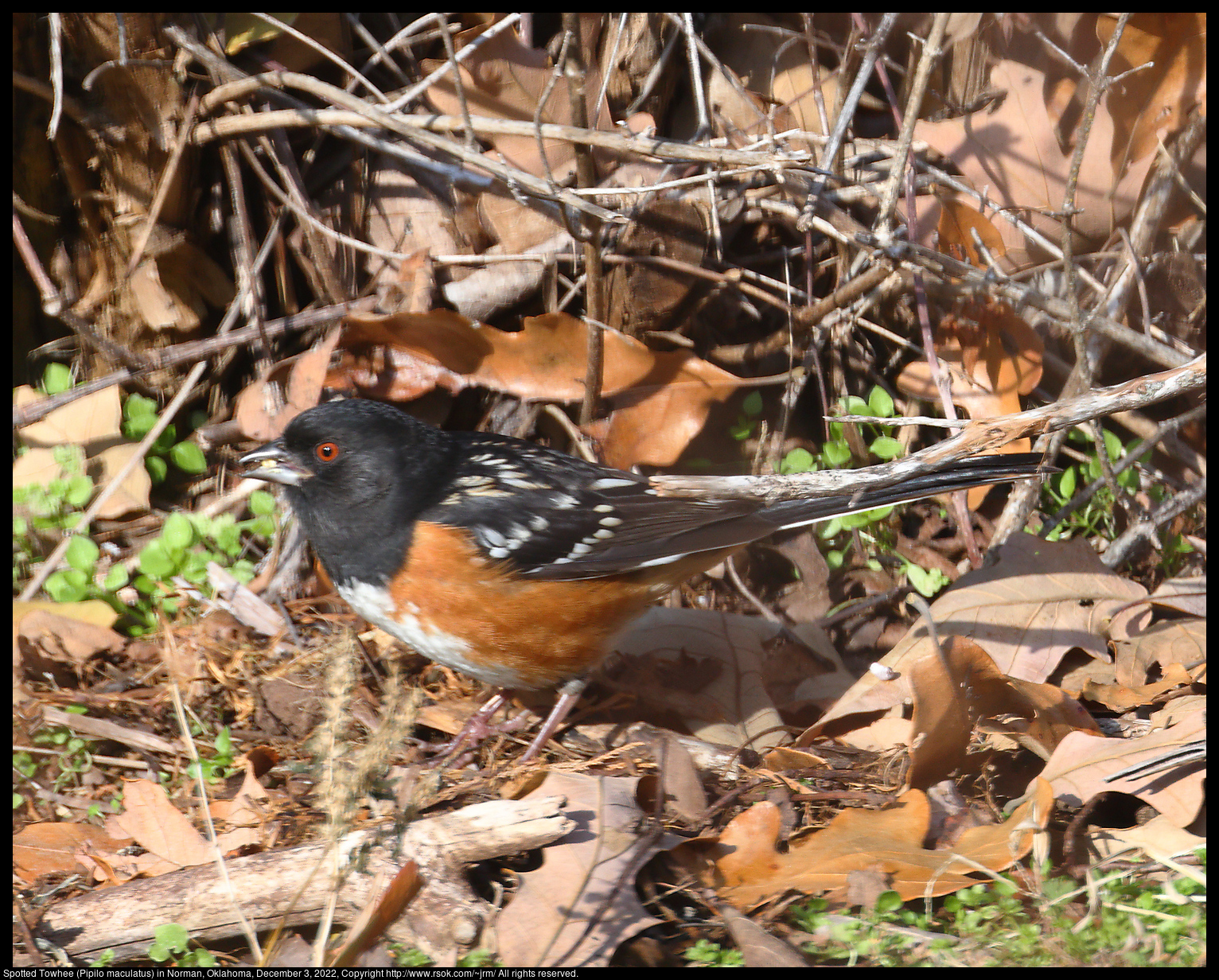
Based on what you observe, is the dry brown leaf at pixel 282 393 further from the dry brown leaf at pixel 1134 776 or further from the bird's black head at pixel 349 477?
the dry brown leaf at pixel 1134 776

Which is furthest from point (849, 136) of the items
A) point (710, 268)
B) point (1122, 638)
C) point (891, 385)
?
point (1122, 638)

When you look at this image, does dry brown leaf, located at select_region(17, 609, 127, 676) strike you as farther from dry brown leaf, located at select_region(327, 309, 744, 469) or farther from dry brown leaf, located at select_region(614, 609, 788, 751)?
dry brown leaf, located at select_region(614, 609, 788, 751)

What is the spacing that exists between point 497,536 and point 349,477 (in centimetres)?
39

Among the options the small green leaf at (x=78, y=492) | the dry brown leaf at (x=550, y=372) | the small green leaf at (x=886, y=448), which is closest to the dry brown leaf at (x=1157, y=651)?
the small green leaf at (x=886, y=448)

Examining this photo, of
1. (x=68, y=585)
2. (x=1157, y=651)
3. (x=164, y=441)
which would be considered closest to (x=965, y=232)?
(x=1157, y=651)

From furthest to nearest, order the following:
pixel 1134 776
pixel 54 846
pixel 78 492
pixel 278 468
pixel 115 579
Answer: pixel 78 492
pixel 115 579
pixel 278 468
pixel 54 846
pixel 1134 776

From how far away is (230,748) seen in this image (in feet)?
7.08

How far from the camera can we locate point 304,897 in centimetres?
159

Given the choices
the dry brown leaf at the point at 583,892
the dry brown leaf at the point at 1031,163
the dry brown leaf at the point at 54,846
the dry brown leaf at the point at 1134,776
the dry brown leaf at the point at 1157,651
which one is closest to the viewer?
the dry brown leaf at the point at 583,892

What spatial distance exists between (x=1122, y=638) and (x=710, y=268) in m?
1.50

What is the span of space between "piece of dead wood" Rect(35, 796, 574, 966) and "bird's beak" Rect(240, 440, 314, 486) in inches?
34.9

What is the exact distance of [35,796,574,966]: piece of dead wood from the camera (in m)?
1.57

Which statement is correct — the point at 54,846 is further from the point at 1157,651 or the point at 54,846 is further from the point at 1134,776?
the point at 1157,651

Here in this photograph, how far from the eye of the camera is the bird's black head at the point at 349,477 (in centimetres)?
218
